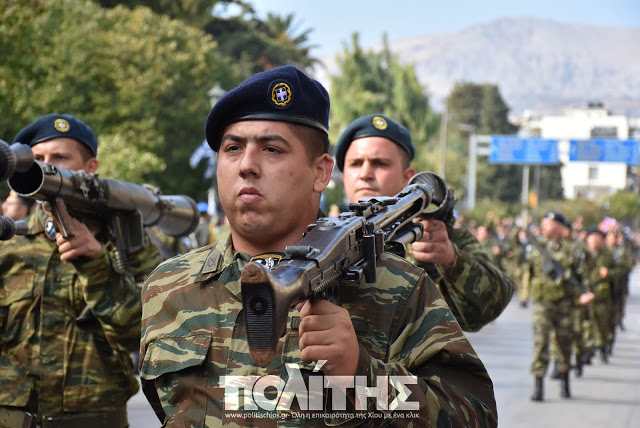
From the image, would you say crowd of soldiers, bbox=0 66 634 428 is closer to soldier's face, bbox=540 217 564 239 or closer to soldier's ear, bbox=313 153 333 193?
soldier's ear, bbox=313 153 333 193

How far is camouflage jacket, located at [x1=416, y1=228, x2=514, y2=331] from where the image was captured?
4.38 m

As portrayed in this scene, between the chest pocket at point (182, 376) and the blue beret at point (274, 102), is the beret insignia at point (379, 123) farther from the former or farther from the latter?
the chest pocket at point (182, 376)

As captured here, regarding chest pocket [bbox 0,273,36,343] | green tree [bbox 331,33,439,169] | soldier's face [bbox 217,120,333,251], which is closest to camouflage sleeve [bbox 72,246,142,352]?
chest pocket [bbox 0,273,36,343]

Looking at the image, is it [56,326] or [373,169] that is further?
[373,169]

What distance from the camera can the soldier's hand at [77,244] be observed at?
12.7 feet

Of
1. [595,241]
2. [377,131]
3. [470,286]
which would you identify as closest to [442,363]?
[470,286]

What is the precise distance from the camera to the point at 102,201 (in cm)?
414

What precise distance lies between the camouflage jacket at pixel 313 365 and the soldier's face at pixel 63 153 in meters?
1.89

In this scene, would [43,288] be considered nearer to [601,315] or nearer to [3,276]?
[3,276]

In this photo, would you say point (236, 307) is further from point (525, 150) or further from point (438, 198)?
point (525, 150)

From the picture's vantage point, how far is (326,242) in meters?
2.27

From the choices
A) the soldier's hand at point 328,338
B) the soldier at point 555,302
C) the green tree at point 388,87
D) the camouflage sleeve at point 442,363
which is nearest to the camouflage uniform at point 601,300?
the soldier at point 555,302

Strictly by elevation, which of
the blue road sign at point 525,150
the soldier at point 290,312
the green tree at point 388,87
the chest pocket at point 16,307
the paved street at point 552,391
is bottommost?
the paved street at point 552,391

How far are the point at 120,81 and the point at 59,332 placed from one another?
21562mm
